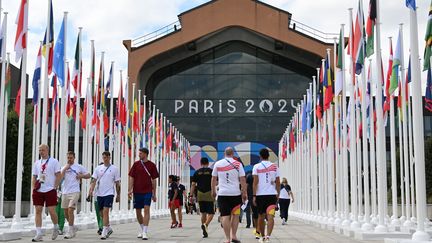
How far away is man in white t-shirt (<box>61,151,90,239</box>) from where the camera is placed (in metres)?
16.8

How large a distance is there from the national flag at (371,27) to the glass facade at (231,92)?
4285 centimetres

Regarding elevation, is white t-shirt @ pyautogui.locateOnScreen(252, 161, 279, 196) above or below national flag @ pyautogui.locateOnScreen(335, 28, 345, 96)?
below

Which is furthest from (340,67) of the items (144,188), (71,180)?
(71,180)

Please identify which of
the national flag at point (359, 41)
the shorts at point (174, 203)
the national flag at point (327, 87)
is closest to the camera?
the national flag at point (359, 41)

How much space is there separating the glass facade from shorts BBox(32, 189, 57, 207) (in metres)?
47.2

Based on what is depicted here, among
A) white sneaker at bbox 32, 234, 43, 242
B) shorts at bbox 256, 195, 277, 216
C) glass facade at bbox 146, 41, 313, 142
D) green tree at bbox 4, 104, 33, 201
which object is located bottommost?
white sneaker at bbox 32, 234, 43, 242

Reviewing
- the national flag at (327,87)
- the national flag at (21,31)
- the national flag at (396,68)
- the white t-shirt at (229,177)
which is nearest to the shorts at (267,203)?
the white t-shirt at (229,177)

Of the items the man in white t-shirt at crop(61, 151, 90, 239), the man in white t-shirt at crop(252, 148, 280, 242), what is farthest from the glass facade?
the man in white t-shirt at crop(252, 148, 280, 242)

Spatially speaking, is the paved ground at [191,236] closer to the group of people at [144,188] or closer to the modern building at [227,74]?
the group of people at [144,188]

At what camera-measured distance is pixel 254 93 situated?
2498 inches

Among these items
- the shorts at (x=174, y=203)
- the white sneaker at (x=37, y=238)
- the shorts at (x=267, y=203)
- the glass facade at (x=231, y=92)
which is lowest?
the white sneaker at (x=37, y=238)

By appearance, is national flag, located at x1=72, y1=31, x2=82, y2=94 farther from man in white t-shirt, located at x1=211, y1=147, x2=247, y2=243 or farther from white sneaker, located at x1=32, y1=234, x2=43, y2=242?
man in white t-shirt, located at x1=211, y1=147, x2=247, y2=243

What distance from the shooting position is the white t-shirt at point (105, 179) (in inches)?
672

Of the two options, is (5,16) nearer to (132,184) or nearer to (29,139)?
(132,184)
